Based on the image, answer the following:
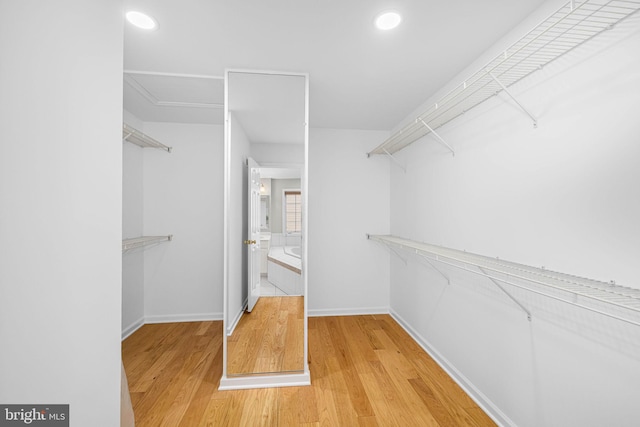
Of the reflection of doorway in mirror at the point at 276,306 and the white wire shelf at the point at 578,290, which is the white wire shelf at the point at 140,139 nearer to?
the reflection of doorway in mirror at the point at 276,306

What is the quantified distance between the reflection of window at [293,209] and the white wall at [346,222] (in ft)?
3.11

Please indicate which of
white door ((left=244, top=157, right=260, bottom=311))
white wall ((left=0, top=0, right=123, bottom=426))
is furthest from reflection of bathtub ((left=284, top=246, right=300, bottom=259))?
white wall ((left=0, top=0, right=123, bottom=426))

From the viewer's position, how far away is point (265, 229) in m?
2.40

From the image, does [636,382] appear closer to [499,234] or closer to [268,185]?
[499,234]

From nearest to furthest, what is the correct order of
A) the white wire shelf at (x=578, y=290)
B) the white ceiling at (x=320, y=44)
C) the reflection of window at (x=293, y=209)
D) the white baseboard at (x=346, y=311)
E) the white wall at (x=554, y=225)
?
the white wire shelf at (x=578, y=290)
the white wall at (x=554, y=225)
the white ceiling at (x=320, y=44)
the reflection of window at (x=293, y=209)
the white baseboard at (x=346, y=311)

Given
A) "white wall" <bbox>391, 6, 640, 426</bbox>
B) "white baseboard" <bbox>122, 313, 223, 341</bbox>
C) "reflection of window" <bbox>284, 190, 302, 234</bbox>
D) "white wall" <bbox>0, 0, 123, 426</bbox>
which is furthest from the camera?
"white baseboard" <bbox>122, 313, 223, 341</bbox>

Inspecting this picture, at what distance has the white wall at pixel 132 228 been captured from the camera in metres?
2.65

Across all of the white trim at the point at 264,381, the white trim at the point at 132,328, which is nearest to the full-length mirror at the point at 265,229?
the white trim at the point at 264,381

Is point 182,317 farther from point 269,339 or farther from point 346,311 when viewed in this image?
point 346,311

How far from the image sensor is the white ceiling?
1358mm

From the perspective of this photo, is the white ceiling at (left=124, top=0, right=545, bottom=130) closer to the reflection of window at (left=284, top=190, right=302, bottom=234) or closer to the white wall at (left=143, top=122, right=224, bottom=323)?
the white wall at (left=143, top=122, right=224, bottom=323)

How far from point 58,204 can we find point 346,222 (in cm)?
297

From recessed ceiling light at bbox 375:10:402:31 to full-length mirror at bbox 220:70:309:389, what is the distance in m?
0.71

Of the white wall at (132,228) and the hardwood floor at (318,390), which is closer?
the hardwood floor at (318,390)
